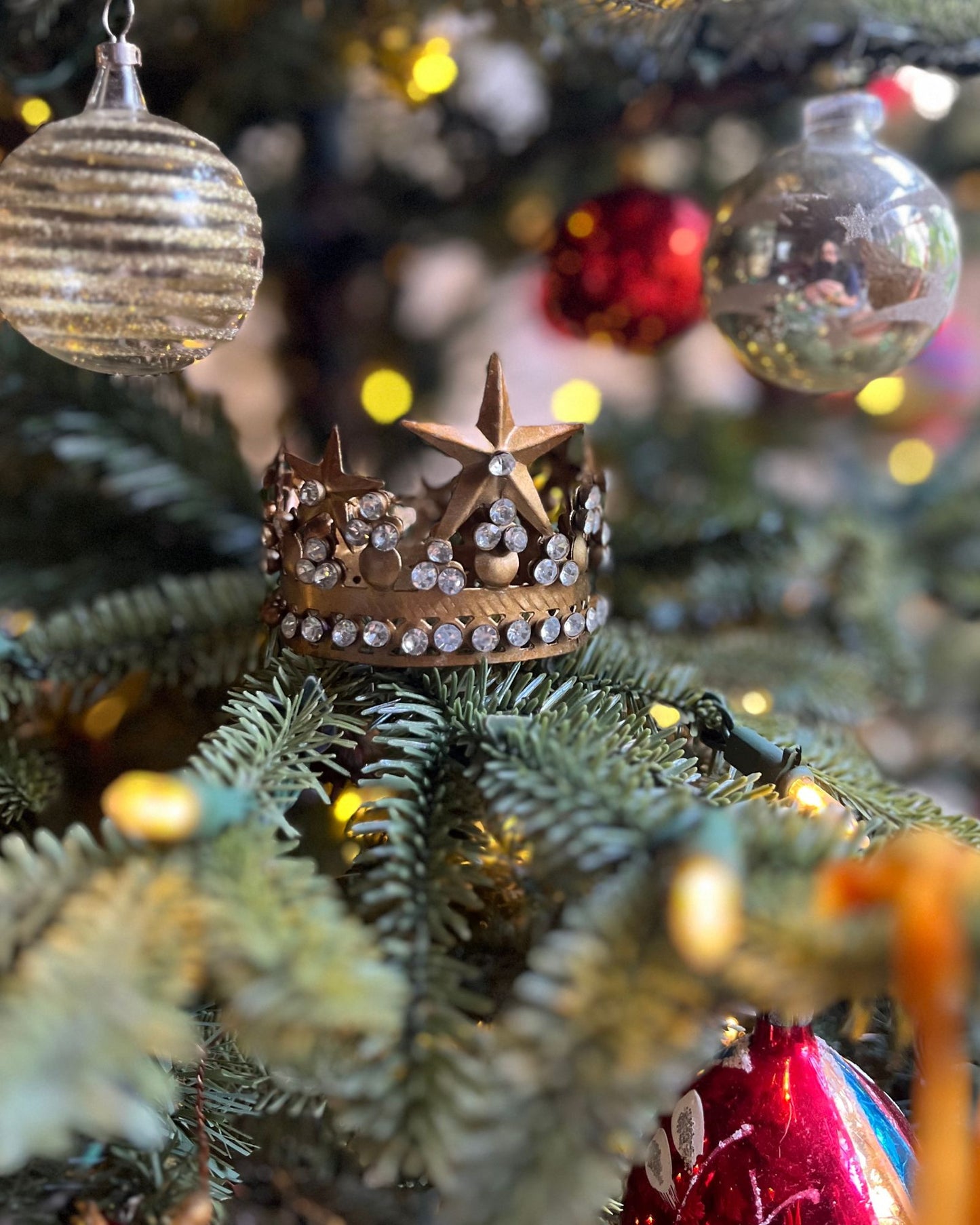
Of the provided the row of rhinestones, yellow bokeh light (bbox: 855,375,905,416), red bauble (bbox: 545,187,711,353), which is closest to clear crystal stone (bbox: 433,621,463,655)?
the row of rhinestones

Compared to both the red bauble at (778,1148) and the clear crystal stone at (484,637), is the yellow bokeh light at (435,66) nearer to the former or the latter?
the clear crystal stone at (484,637)

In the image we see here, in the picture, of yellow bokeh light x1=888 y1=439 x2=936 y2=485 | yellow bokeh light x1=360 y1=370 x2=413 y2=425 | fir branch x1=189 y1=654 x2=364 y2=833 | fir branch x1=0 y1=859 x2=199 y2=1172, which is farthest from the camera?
yellow bokeh light x1=888 y1=439 x2=936 y2=485

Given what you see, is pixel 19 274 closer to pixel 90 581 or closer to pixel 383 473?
pixel 90 581

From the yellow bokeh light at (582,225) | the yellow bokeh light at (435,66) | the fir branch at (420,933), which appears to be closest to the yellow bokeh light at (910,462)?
the yellow bokeh light at (582,225)

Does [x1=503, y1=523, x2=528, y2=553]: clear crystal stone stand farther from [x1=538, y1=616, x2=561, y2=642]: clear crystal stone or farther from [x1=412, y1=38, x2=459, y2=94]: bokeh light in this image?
[x1=412, y1=38, x2=459, y2=94]: bokeh light

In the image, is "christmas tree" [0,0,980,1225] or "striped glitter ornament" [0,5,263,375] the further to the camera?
"striped glitter ornament" [0,5,263,375]

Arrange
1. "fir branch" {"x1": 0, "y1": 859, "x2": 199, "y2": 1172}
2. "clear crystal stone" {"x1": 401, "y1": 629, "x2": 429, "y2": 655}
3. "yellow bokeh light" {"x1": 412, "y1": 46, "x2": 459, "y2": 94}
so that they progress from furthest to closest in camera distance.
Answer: "yellow bokeh light" {"x1": 412, "y1": 46, "x2": 459, "y2": 94}, "clear crystal stone" {"x1": 401, "y1": 629, "x2": 429, "y2": 655}, "fir branch" {"x1": 0, "y1": 859, "x2": 199, "y2": 1172}
